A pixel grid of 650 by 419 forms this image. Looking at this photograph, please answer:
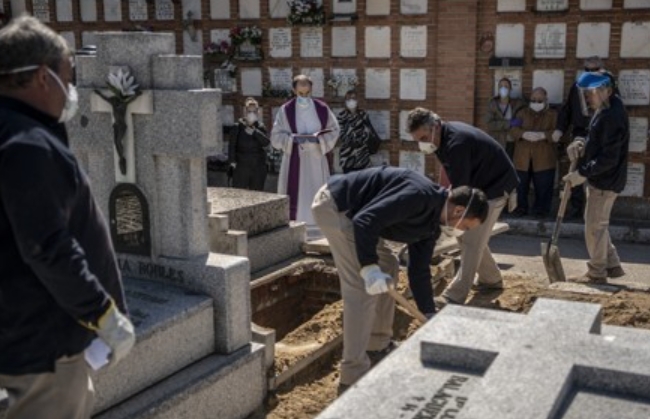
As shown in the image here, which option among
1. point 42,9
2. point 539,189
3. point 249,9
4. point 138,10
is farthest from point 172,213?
point 42,9

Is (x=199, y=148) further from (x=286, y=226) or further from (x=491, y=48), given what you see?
(x=491, y=48)

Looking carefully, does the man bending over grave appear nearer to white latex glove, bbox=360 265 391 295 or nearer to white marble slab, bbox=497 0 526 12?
white latex glove, bbox=360 265 391 295

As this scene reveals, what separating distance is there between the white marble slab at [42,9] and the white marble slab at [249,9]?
156 inches

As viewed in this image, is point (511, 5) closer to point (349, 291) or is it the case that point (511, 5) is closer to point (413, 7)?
point (413, 7)

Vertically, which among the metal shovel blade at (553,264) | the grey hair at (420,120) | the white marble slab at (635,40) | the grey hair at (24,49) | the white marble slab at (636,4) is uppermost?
the white marble slab at (636,4)

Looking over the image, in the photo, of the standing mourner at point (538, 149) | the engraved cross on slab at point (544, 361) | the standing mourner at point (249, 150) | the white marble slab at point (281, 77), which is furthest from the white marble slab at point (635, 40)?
the engraved cross on slab at point (544, 361)

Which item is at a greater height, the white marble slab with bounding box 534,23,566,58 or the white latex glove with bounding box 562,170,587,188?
the white marble slab with bounding box 534,23,566,58

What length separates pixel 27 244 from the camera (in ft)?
9.37

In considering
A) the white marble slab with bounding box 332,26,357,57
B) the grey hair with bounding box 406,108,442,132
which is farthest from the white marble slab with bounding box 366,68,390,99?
the grey hair with bounding box 406,108,442,132

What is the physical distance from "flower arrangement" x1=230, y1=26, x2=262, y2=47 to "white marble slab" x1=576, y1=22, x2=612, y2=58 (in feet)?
14.8

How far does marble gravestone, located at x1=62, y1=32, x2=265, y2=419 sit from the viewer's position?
4.86 m

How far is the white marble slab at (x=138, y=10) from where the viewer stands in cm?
1324

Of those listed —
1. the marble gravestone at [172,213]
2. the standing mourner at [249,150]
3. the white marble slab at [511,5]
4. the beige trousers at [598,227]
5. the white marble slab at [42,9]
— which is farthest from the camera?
the white marble slab at [42,9]

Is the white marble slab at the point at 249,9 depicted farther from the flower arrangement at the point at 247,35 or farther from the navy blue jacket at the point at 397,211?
the navy blue jacket at the point at 397,211
